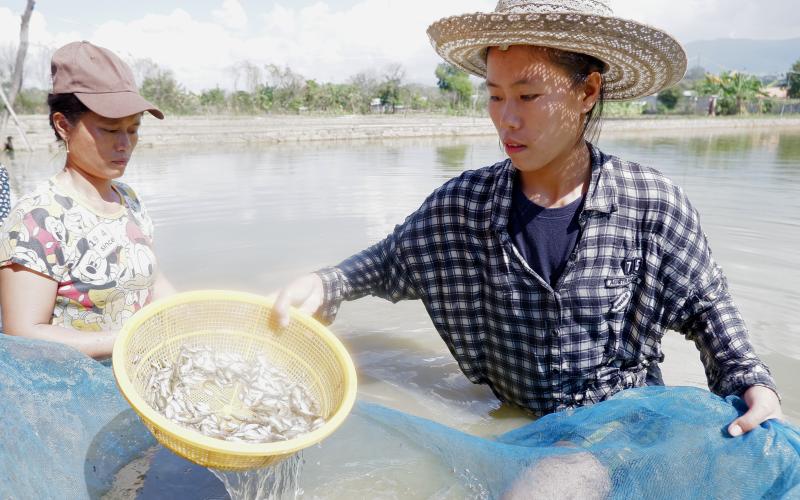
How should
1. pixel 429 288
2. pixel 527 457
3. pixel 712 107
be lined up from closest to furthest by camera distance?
pixel 527 457
pixel 429 288
pixel 712 107

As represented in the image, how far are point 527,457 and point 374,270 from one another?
3.25ft

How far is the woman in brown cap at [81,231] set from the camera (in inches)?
79.7

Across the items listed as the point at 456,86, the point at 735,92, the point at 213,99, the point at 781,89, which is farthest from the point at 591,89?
the point at 781,89

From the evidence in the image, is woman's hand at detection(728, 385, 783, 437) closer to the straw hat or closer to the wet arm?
the straw hat

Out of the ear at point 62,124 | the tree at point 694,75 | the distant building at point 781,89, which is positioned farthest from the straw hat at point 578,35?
the tree at point 694,75

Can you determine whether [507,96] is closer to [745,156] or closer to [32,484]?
[32,484]

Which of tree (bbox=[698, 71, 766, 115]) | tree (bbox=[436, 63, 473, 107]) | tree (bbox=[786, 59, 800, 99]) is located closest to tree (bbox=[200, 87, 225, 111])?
tree (bbox=[436, 63, 473, 107])

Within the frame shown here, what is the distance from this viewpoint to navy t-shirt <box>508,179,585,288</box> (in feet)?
7.13

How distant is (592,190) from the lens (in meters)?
2.13

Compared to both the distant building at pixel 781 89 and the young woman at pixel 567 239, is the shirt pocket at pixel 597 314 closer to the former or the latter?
the young woman at pixel 567 239

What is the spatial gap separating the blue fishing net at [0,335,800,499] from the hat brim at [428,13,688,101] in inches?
42.6

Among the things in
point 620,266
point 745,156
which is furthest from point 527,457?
point 745,156

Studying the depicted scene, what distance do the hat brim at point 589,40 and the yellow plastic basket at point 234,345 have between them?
1082 millimetres

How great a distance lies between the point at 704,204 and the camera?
8.35 m
